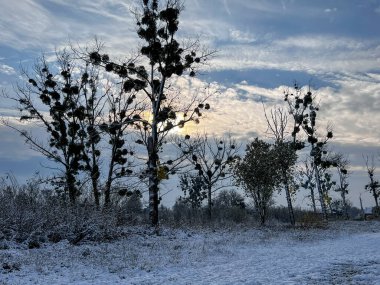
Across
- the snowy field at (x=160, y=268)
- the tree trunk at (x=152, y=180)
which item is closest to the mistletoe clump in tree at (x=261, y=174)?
the tree trunk at (x=152, y=180)

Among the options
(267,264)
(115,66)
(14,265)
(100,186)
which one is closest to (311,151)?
(115,66)

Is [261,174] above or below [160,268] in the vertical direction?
above

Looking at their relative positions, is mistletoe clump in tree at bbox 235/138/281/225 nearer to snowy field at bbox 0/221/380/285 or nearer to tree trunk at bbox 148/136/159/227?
tree trunk at bbox 148/136/159/227

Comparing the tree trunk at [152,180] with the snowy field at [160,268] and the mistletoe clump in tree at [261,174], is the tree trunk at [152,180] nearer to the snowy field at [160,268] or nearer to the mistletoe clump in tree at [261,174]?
the snowy field at [160,268]

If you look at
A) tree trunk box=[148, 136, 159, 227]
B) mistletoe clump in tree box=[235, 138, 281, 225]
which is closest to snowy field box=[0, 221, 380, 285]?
tree trunk box=[148, 136, 159, 227]

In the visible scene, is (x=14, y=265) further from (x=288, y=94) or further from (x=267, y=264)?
(x=288, y=94)

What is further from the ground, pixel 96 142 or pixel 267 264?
pixel 96 142

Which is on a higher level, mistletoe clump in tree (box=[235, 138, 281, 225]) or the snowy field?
mistletoe clump in tree (box=[235, 138, 281, 225])

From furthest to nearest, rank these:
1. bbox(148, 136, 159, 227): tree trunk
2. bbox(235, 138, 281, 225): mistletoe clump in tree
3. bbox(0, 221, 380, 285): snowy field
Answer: bbox(235, 138, 281, 225): mistletoe clump in tree → bbox(148, 136, 159, 227): tree trunk → bbox(0, 221, 380, 285): snowy field

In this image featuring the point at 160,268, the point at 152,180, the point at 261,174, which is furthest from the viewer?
the point at 261,174

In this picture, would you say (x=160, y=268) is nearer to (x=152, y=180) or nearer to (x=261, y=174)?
(x=152, y=180)

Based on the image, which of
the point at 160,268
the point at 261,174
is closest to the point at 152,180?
the point at 160,268

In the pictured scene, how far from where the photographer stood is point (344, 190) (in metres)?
67.6

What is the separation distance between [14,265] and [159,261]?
411 cm
